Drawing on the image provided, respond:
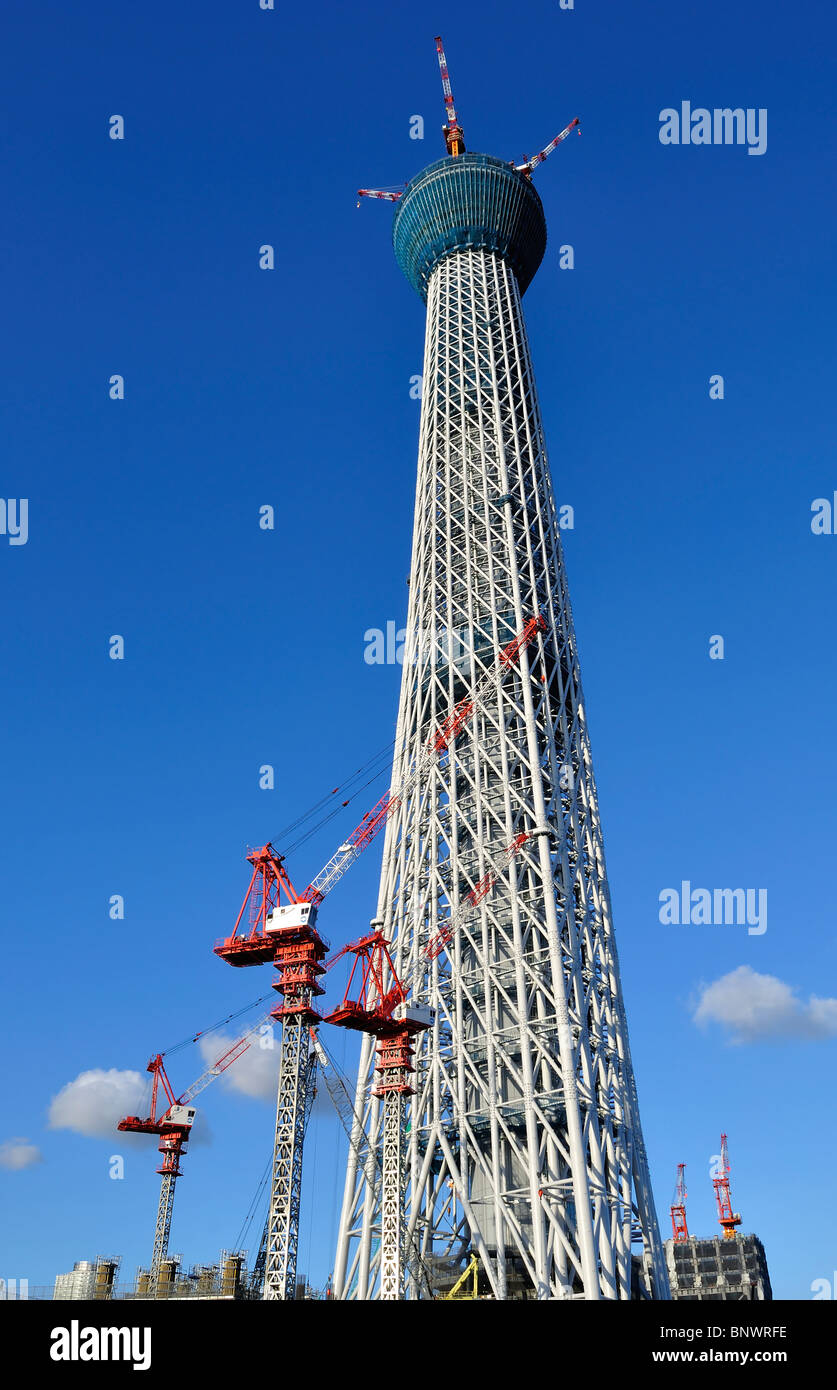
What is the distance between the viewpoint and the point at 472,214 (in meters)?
107

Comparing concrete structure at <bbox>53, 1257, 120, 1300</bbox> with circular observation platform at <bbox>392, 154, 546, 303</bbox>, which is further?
circular observation platform at <bbox>392, 154, 546, 303</bbox>

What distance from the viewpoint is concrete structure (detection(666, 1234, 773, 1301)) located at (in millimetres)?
166625

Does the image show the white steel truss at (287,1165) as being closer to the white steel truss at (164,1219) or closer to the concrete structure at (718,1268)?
the white steel truss at (164,1219)

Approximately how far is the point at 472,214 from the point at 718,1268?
6074 inches

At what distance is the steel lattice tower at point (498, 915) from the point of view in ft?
203

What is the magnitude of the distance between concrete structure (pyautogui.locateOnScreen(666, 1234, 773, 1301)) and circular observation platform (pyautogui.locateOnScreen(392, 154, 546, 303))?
145079 mm

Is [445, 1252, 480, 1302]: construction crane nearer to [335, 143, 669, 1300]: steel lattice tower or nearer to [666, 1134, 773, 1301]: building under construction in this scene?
[335, 143, 669, 1300]: steel lattice tower

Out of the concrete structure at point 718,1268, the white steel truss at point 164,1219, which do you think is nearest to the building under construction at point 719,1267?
the concrete structure at point 718,1268

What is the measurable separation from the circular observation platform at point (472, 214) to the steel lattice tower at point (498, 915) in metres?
1.32

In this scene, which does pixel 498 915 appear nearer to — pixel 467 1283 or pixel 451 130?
pixel 467 1283

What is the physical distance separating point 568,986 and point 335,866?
18.6 meters

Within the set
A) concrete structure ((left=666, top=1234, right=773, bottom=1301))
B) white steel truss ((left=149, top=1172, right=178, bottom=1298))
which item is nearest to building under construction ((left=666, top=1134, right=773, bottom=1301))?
concrete structure ((left=666, top=1234, right=773, bottom=1301))

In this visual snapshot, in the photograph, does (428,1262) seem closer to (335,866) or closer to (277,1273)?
(277,1273)
